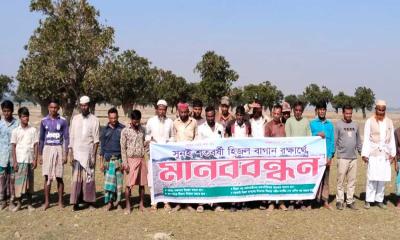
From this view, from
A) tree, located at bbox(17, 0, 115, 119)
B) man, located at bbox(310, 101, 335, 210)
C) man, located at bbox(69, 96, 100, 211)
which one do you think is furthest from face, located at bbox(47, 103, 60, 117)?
tree, located at bbox(17, 0, 115, 119)

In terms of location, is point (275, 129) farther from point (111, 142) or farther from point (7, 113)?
point (7, 113)

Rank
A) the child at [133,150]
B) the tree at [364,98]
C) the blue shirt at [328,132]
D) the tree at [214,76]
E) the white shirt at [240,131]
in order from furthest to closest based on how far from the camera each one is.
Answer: the tree at [364,98] → the tree at [214,76] → the blue shirt at [328,132] → the white shirt at [240,131] → the child at [133,150]

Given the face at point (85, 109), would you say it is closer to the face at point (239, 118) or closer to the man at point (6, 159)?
the man at point (6, 159)

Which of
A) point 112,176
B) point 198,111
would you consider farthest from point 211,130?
point 112,176

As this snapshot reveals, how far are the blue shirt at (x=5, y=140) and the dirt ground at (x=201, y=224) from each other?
91 centimetres

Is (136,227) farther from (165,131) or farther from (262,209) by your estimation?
(262,209)

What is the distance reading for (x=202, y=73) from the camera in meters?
32.8

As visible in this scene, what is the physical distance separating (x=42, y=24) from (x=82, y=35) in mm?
2634

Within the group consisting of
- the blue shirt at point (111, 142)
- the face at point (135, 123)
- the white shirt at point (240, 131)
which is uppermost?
the face at point (135, 123)

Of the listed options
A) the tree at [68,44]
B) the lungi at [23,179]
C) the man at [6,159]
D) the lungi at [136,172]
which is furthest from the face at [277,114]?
the tree at [68,44]

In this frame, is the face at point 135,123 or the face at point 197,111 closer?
the face at point 135,123

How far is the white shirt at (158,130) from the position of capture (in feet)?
25.8

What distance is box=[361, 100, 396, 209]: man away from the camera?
8.03m

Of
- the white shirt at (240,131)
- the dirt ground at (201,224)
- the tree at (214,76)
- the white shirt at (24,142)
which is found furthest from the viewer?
the tree at (214,76)
